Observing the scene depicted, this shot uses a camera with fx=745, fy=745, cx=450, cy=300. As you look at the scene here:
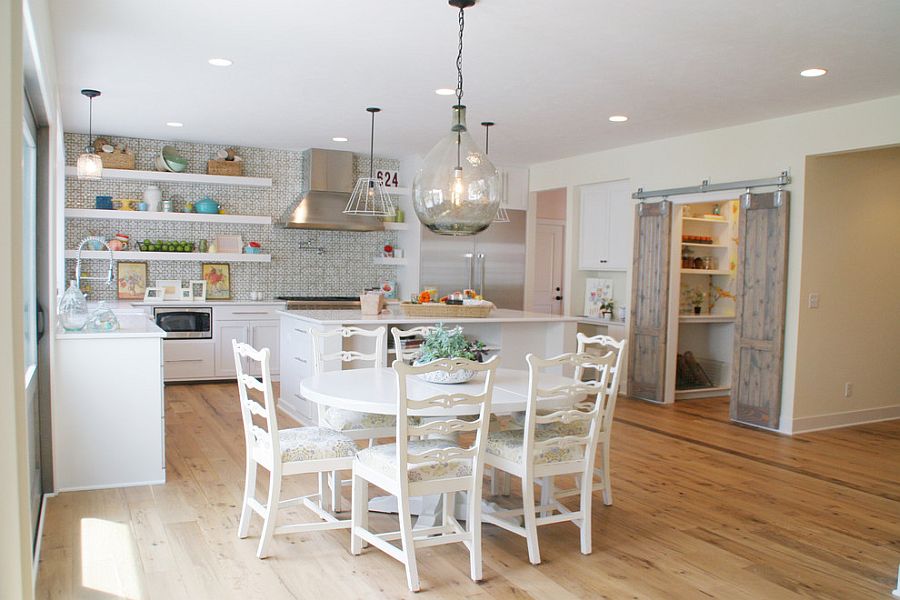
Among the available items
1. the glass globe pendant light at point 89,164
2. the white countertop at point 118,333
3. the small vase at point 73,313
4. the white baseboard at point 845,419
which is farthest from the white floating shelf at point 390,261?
the small vase at point 73,313

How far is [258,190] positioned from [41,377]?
4.67 m

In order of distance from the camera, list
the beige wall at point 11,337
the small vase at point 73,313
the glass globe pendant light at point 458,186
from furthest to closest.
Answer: the small vase at point 73,313 → the glass globe pendant light at point 458,186 → the beige wall at point 11,337

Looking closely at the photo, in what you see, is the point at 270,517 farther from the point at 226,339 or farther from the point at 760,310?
the point at 226,339

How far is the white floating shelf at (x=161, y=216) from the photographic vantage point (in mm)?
7160

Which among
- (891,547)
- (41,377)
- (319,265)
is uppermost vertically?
(319,265)

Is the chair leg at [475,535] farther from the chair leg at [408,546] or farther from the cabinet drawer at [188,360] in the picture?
the cabinet drawer at [188,360]

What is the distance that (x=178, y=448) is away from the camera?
4957 millimetres

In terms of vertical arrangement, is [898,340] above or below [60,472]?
above

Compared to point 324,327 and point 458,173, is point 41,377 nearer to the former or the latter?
point 324,327

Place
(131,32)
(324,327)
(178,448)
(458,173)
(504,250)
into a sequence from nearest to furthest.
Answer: (458,173) < (131,32) < (178,448) < (324,327) < (504,250)

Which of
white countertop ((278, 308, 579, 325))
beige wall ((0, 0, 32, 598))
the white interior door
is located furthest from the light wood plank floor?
the white interior door

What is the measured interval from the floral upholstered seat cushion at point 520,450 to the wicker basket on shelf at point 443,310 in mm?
2478

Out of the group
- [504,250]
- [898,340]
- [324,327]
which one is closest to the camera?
[324,327]

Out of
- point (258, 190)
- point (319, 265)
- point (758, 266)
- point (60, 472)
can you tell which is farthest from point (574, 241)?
point (60, 472)
